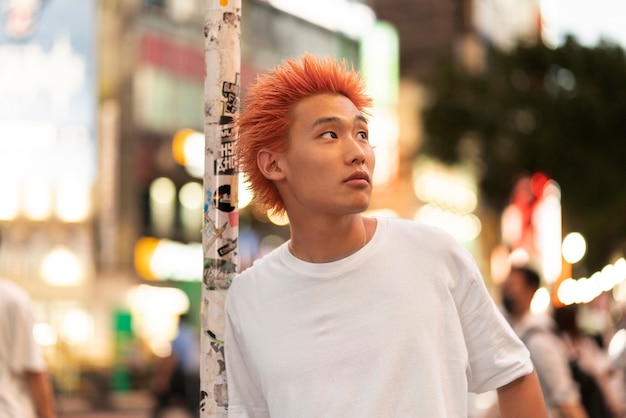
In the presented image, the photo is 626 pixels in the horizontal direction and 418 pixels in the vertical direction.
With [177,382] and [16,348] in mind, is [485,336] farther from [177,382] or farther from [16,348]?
[177,382]

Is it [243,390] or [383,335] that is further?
[243,390]

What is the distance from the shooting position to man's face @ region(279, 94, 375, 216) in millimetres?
2771

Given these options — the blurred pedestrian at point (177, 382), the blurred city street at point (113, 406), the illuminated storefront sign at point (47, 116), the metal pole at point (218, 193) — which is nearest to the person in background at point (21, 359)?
the metal pole at point (218, 193)

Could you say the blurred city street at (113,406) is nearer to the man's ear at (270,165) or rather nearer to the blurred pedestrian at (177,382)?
the blurred pedestrian at (177,382)

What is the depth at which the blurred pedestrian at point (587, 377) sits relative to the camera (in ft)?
27.1

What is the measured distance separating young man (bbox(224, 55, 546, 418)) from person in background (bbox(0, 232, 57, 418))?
281 cm

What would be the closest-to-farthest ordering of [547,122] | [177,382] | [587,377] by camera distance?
1. [587,377]
2. [177,382]
3. [547,122]

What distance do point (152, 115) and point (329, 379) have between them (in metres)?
39.5

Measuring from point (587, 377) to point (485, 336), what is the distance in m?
5.83

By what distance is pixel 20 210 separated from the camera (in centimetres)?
3972

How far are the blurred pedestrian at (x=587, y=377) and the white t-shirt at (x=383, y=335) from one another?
222 inches

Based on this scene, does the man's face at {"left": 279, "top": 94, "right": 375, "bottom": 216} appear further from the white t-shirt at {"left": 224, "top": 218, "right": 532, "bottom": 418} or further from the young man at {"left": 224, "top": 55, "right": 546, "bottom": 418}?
the white t-shirt at {"left": 224, "top": 218, "right": 532, "bottom": 418}

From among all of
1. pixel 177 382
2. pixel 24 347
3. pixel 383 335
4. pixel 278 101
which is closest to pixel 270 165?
pixel 278 101

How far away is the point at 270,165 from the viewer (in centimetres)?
295
